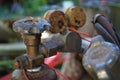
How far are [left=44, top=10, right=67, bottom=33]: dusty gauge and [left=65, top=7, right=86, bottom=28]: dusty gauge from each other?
2 cm

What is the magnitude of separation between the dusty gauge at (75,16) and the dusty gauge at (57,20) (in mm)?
20

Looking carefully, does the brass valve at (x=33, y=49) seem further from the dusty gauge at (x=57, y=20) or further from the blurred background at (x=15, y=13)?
the blurred background at (x=15, y=13)

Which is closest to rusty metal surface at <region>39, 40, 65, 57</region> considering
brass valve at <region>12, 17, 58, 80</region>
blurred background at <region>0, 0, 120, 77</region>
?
brass valve at <region>12, 17, 58, 80</region>

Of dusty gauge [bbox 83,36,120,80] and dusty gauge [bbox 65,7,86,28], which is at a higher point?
dusty gauge [bbox 65,7,86,28]

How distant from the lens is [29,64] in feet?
1.79

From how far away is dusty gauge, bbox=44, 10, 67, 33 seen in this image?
1.87 ft

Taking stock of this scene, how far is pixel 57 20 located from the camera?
1.89 ft

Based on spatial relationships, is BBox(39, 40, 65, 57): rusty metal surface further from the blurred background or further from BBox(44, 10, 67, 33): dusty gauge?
the blurred background

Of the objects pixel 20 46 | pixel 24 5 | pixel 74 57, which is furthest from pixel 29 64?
pixel 24 5

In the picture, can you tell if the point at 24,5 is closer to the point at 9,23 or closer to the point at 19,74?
the point at 9,23

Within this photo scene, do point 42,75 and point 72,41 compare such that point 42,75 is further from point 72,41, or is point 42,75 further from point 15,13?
point 15,13

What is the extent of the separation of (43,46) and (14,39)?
202cm

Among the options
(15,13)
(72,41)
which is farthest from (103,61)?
(15,13)

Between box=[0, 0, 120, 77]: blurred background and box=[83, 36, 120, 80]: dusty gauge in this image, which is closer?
box=[83, 36, 120, 80]: dusty gauge
